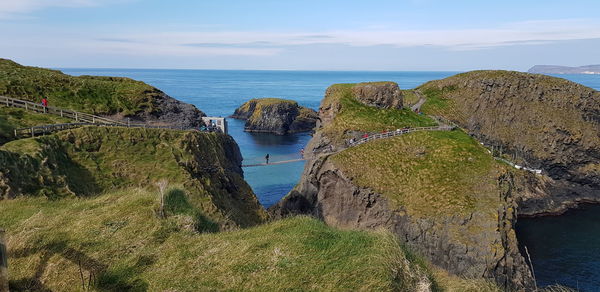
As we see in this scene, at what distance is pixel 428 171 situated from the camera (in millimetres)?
42844

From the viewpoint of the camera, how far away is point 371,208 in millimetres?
42250

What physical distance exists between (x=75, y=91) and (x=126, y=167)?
785 inches

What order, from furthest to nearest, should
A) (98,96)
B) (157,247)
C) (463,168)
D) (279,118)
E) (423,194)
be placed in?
(279,118), (98,96), (463,168), (423,194), (157,247)

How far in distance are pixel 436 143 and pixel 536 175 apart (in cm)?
2892

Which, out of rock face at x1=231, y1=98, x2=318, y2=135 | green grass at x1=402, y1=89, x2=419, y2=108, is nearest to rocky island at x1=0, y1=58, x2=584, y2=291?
green grass at x1=402, y1=89, x2=419, y2=108

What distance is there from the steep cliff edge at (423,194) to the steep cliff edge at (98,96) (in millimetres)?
19280

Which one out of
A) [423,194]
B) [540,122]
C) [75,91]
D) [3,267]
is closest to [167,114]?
[75,91]

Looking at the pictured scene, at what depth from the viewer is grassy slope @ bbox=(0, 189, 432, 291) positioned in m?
10.6

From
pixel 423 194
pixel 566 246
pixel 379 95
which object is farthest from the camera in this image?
pixel 379 95

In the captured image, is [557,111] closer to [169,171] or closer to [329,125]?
[329,125]

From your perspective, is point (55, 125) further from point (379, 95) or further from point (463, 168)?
point (379, 95)

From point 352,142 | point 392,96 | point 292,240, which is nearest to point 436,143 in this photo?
point 352,142

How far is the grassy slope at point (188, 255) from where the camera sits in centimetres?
1063

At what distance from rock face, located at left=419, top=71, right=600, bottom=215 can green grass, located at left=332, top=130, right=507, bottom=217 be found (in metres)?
24.8
